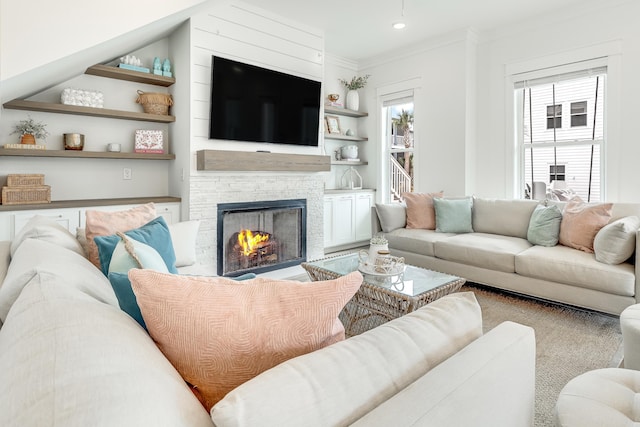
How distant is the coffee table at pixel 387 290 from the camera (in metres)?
2.21


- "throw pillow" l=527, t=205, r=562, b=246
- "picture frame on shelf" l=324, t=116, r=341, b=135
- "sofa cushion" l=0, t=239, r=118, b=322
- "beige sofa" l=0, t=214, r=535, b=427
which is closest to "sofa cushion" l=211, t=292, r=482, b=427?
"beige sofa" l=0, t=214, r=535, b=427

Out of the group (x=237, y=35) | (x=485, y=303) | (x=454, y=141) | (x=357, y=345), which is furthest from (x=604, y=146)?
(x=357, y=345)

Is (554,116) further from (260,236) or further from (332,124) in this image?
(260,236)

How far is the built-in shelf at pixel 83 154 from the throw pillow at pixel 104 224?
175 centimetres

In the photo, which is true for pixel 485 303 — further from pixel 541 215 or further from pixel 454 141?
pixel 454 141

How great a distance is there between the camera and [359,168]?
19.9ft

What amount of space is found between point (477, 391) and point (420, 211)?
369 centimetres

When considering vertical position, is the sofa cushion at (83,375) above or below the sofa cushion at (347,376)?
above

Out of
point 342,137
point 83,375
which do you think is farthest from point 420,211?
point 83,375

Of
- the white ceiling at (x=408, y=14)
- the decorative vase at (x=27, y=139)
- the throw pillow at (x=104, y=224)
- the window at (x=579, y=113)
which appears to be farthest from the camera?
the window at (x=579, y=113)

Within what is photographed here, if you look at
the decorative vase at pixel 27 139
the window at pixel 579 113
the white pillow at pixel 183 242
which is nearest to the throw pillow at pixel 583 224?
the window at pixel 579 113

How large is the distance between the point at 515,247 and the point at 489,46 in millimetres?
2806

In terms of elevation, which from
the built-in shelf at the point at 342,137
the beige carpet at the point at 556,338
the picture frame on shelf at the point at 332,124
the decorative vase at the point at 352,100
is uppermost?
the decorative vase at the point at 352,100

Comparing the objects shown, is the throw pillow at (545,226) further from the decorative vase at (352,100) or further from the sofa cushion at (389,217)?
the decorative vase at (352,100)
